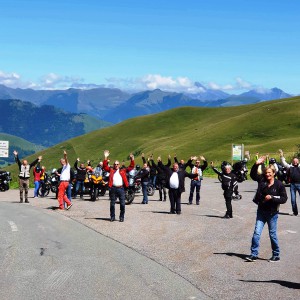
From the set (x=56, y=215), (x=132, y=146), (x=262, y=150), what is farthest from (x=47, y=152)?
(x=56, y=215)

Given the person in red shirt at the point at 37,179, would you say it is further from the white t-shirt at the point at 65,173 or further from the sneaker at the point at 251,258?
the sneaker at the point at 251,258

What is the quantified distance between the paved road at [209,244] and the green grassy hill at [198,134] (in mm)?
53807

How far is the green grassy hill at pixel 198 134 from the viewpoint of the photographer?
10850 cm

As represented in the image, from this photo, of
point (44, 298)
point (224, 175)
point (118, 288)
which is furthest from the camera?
point (224, 175)

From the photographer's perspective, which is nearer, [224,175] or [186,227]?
[186,227]

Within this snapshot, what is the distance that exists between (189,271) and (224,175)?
29.5ft

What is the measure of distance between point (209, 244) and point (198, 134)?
121 metres

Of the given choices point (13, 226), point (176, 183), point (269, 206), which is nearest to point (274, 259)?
point (269, 206)

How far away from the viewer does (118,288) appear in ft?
30.2

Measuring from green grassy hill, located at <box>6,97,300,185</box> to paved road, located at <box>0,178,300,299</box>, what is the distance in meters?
53.8

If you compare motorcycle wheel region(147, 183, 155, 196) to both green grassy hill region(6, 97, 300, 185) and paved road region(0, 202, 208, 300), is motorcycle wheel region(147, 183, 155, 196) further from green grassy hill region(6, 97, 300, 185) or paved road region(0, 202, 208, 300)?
green grassy hill region(6, 97, 300, 185)

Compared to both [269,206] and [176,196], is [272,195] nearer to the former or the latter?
[269,206]

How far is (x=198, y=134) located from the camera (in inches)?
5285

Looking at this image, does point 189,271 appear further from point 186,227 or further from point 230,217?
point 230,217
